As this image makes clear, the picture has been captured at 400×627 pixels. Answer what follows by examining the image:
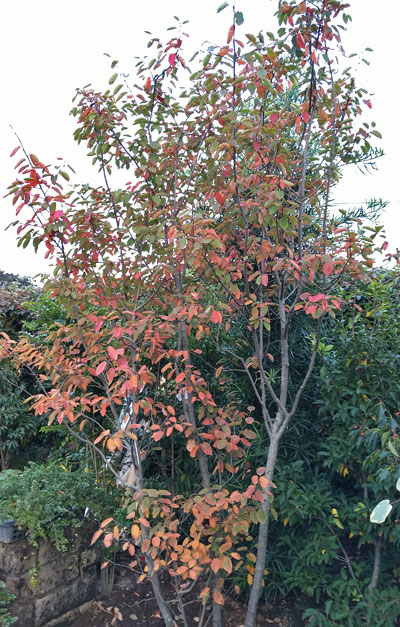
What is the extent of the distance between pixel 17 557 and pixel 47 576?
0.76ft

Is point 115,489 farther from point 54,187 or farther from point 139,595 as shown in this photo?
point 54,187

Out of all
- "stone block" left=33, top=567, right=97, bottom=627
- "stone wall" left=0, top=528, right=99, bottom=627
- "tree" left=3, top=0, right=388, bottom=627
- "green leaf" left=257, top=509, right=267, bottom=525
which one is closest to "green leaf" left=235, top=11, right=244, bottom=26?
"tree" left=3, top=0, right=388, bottom=627

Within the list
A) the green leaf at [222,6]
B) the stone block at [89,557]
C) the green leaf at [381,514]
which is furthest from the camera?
the stone block at [89,557]

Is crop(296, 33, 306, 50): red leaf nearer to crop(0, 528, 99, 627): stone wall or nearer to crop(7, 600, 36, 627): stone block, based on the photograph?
crop(0, 528, 99, 627): stone wall

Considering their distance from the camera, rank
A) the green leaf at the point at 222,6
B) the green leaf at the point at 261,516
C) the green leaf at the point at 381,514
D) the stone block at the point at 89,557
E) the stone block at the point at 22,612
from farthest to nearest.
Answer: the stone block at the point at 89,557 → the stone block at the point at 22,612 → the green leaf at the point at 261,516 → the green leaf at the point at 222,6 → the green leaf at the point at 381,514

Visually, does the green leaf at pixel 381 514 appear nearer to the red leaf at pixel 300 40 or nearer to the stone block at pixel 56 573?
the red leaf at pixel 300 40

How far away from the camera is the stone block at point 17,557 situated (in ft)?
9.37

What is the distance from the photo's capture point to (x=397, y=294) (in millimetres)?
2893

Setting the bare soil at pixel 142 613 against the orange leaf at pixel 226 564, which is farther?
the bare soil at pixel 142 613

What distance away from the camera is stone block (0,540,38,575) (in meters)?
2.86

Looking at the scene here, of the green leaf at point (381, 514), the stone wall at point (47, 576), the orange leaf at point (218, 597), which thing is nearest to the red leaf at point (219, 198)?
the green leaf at point (381, 514)

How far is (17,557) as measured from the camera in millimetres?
2854

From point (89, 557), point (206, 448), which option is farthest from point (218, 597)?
point (89, 557)

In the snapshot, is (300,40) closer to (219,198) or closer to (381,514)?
(219,198)
